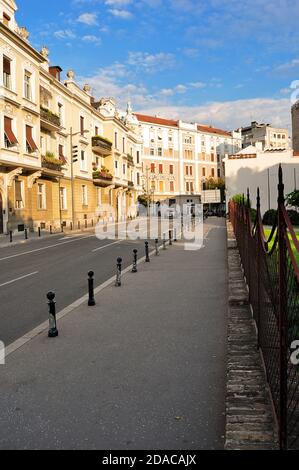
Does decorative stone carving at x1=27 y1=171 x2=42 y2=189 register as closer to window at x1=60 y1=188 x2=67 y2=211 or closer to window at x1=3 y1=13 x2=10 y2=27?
window at x1=60 y1=188 x2=67 y2=211

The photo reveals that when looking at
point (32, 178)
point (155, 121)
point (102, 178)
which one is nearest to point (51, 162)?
point (32, 178)

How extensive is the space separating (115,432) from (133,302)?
18.3ft

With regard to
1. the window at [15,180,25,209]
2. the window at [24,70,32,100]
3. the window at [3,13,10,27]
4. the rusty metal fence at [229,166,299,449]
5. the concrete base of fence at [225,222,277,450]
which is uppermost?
the window at [3,13,10,27]

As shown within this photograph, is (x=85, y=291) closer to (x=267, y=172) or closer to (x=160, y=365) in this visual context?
(x=160, y=365)

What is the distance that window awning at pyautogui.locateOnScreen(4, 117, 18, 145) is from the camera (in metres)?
27.8

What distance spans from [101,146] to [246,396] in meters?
46.5

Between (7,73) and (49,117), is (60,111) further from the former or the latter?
(7,73)

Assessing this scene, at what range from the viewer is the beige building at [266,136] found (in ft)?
Answer: 351

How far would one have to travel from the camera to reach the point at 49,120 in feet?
114

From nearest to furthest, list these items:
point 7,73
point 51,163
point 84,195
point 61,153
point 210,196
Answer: point 7,73 → point 51,163 → point 61,153 → point 84,195 → point 210,196

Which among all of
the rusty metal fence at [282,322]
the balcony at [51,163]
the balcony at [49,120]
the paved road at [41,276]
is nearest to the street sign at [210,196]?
the balcony at [51,163]

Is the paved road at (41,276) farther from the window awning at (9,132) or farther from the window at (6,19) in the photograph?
the window at (6,19)

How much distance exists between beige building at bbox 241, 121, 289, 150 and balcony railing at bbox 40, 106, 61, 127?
255 ft

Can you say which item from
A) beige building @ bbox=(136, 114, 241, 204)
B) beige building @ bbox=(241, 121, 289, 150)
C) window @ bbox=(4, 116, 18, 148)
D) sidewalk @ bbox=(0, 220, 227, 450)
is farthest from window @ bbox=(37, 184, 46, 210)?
beige building @ bbox=(241, 121, 289, 150)
